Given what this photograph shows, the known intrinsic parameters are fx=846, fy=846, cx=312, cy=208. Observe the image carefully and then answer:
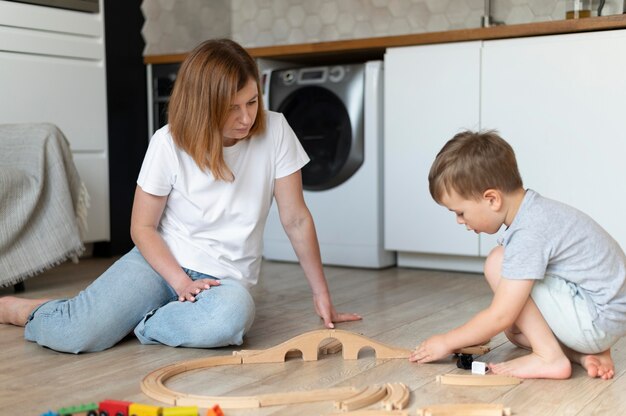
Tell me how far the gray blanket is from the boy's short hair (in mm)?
1417

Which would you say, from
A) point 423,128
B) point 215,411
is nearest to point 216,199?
point 215,411

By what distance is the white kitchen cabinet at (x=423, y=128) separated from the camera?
9.07 feet

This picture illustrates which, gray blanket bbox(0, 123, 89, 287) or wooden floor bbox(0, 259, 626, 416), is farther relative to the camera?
gray blanket bbox(0, 123, 89, 287)

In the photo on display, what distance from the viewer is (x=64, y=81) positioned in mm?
3135

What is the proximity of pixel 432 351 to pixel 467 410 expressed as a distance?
0.96 feet

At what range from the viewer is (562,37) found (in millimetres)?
2582

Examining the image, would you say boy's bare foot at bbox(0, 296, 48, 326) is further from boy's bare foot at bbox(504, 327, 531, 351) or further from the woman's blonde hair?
boy's bare foot at bbox(504, 327, 531, 351)

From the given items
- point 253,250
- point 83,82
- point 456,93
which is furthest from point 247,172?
point 83,82

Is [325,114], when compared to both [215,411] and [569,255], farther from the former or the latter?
[215,411]

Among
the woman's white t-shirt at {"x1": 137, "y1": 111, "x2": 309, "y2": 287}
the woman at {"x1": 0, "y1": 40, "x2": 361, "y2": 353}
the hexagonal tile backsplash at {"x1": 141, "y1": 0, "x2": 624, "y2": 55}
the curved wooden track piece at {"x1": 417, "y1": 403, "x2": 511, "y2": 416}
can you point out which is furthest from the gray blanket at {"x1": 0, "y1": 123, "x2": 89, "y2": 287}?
the curved wooden track piece at {"x1": 417, "y1": 403, "x2": 511, "y2": 416}

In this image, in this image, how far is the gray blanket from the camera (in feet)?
8.00

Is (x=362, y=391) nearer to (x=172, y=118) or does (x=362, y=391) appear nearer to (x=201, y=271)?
(x=201, y=271)

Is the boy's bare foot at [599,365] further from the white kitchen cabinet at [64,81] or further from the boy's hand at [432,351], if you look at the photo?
the white kitchen cabinet at [64,81]

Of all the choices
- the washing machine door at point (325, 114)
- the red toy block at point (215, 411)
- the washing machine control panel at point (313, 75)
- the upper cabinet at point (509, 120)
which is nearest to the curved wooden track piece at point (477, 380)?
the red toy block at point (215, 411)
